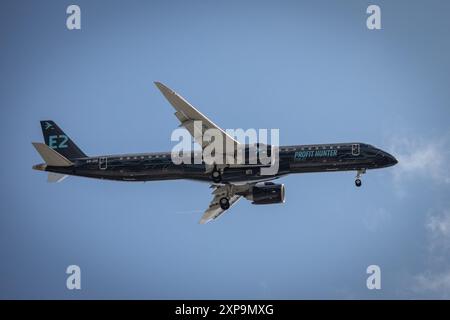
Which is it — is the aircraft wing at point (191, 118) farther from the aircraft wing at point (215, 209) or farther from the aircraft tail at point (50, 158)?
the aircraft tail at point (50, 158)

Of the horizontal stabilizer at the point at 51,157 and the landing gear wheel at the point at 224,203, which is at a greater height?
the horizontal stabilizer at the point at 51,157

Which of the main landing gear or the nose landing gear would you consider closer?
the main landing gear

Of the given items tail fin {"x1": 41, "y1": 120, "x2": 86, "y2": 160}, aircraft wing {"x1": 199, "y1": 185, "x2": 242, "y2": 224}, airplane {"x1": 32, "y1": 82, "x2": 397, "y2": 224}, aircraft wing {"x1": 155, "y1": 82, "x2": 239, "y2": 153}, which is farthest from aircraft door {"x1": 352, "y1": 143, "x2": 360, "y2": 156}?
tail fin {"x1": 41, "y1": 120, "x2": 86, "y2": 160}

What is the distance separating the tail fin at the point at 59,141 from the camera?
73438 millimetres

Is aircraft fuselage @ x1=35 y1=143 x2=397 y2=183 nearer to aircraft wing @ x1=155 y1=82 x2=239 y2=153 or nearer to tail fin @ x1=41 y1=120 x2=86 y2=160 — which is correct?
tail fin @ x1=41 y1=120 x2=86 y2=160

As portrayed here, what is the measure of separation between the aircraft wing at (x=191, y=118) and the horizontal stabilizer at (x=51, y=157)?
39.1 feet

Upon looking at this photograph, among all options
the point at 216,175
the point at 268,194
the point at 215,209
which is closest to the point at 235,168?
the point at 216,175

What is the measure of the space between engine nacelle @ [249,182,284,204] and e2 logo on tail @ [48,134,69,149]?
1735 centimetres

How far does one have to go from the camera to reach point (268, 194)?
2881 inches

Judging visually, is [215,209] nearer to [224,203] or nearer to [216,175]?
[224,203]

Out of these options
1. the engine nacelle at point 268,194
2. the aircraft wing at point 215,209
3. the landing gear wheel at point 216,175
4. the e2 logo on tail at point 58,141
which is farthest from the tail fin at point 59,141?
the engine nacelle at point 268,194

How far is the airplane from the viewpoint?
6844 cm
